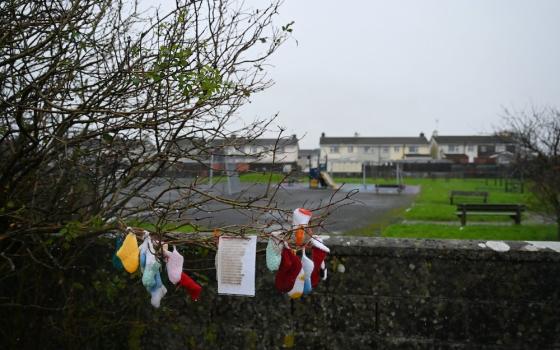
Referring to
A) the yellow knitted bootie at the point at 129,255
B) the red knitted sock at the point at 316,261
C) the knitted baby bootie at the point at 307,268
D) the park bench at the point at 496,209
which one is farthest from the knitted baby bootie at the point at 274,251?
the park bench at the point at 496,209

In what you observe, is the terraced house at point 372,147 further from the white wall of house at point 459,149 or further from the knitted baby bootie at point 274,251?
the knitted baby bootie at point 274,251

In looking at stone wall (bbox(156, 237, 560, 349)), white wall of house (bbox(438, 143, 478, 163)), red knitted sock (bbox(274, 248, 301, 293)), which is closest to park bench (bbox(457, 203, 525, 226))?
stone wall (bbox(156, 237, 560, 349))

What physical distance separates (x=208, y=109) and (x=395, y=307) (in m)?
1.91

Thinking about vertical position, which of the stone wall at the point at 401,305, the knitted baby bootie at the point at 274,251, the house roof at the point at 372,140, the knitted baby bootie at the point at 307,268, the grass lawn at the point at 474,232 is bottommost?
the grass lawn at the point at 474,232

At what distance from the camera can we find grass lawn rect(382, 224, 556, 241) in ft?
37.7

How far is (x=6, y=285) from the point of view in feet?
12.0

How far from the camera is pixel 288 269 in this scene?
2.71 metres

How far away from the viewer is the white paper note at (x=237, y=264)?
2.75 m

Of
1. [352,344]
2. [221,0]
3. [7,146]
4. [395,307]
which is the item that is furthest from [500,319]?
[7,146]

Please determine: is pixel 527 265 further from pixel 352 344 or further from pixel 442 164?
pixel 442 164

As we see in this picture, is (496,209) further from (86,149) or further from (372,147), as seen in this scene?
(372,147)

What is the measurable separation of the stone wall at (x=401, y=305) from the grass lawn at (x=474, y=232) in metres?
8.03

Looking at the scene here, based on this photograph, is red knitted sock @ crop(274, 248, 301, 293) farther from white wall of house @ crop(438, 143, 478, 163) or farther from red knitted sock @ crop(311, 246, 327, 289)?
white wall of house @ crop(438, 143, 478, 163)

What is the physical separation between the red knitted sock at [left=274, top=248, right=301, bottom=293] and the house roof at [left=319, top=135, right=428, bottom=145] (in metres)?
95.4
